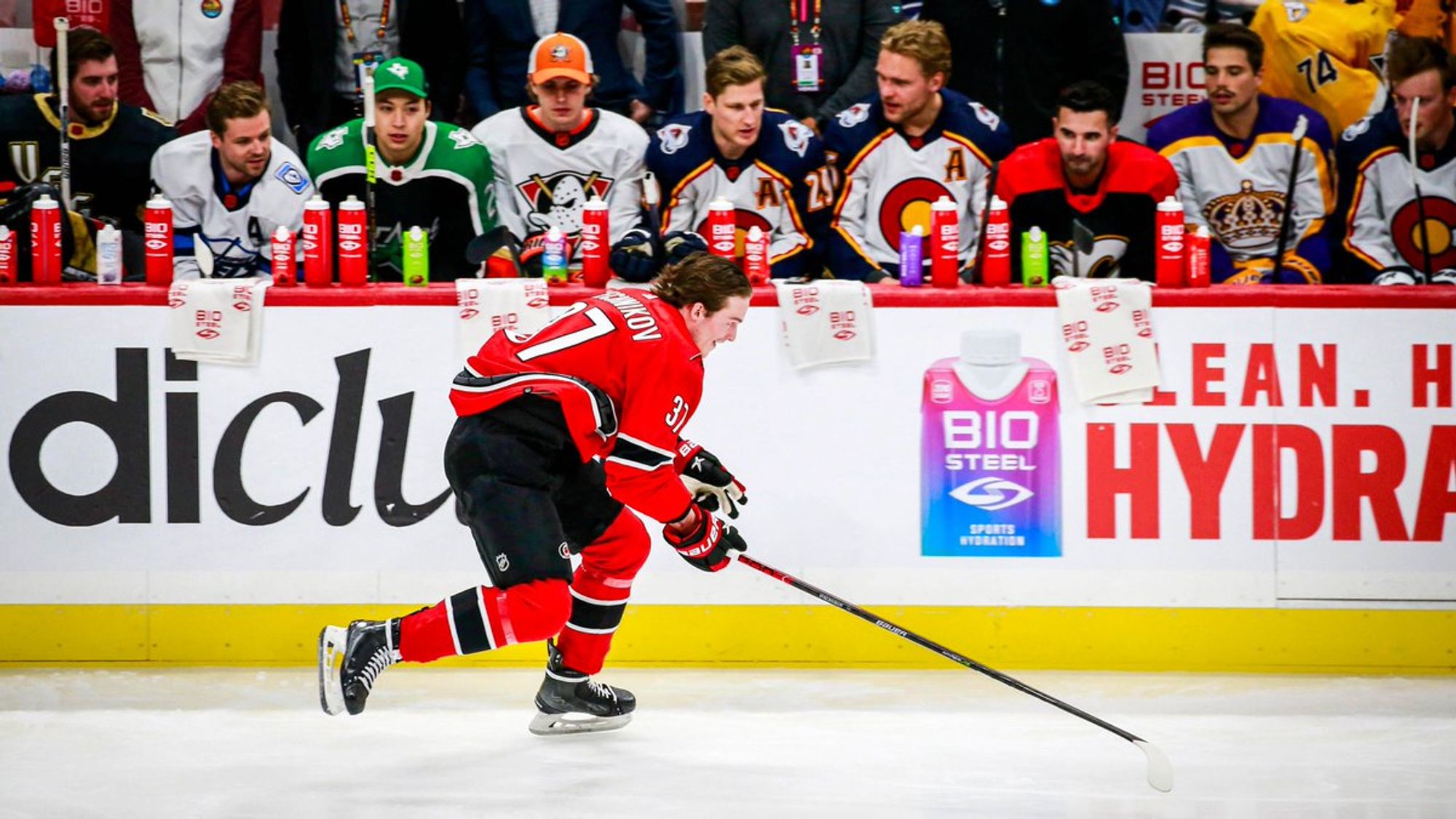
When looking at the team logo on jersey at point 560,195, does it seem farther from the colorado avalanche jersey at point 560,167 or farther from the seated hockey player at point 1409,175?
the seated hockey player at point 1409,175

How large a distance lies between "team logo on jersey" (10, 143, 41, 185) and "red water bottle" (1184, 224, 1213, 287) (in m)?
3.84

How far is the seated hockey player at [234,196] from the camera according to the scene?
596 centimetres

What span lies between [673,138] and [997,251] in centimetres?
123

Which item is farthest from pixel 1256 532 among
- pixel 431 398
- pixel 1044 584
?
pixel 431 398

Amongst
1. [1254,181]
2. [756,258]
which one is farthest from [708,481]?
[1254,181]

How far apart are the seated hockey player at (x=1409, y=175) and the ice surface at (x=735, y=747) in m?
1.50

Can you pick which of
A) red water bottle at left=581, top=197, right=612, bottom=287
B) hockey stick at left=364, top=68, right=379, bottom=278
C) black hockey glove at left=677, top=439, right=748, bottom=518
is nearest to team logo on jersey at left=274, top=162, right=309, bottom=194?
hockey stick at left=364, top=68, right=379, bottom=278

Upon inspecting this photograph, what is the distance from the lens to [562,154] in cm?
618

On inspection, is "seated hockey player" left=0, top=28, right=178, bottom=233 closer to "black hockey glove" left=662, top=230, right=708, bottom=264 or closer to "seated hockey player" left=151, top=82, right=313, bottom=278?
"seated hockey player" left=151, top=82, right=313, bottom=278

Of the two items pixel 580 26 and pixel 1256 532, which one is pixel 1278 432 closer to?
pixel 1256 532

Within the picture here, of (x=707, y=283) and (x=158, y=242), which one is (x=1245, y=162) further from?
(x=158, y=242)

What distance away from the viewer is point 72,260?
574cm

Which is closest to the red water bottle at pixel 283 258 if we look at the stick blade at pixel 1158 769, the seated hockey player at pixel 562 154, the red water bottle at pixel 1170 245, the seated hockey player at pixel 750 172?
the seated hockey player at pixel 562 154

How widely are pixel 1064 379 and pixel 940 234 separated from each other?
571 millimetres
